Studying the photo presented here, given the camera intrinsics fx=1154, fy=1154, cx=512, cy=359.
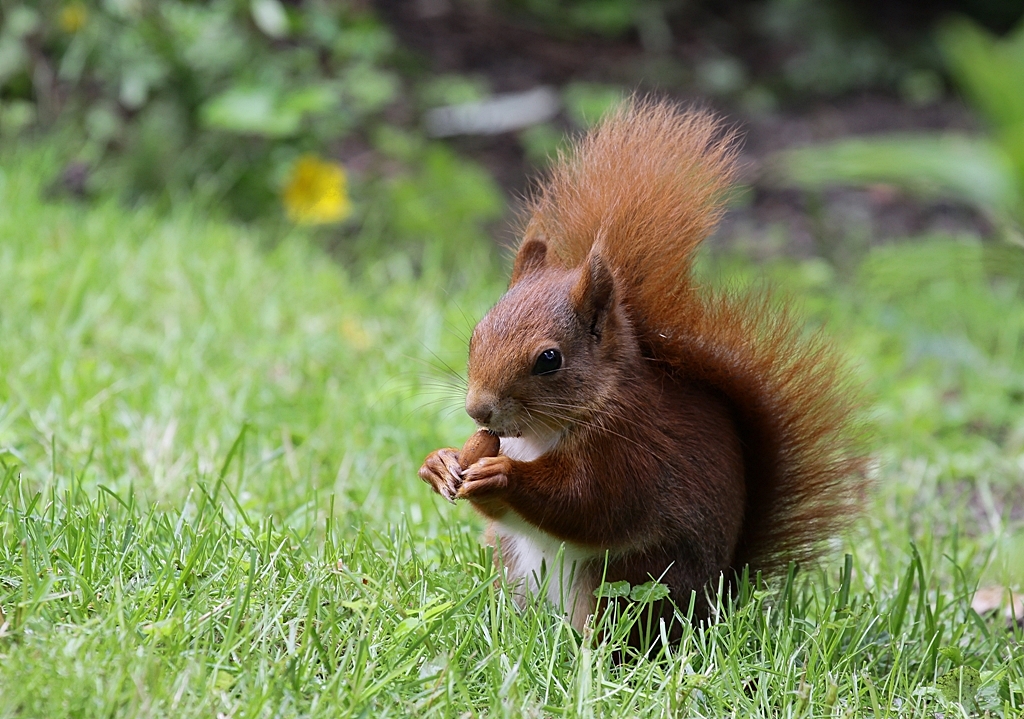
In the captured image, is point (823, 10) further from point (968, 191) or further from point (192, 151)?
point (192, 151)

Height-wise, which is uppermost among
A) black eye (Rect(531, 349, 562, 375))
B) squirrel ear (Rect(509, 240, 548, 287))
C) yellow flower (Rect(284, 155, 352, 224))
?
squirrel ear (Rect(509, 240, 548, 287))

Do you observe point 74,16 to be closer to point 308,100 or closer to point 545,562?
point 308,100

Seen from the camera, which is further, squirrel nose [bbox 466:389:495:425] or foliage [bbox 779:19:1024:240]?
foliage [bbox 779:19:1024:240]

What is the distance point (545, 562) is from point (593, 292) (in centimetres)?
46

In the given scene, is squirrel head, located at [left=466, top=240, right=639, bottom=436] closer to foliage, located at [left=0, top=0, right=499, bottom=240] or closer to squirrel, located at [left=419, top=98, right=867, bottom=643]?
squirrel, located at [left=419, top=98, right=867, bottom=643]

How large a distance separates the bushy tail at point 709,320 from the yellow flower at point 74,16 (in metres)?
3.24

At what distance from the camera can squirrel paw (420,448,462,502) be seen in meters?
1.82

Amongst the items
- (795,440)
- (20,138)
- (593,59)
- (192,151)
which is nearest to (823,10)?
(593,59)

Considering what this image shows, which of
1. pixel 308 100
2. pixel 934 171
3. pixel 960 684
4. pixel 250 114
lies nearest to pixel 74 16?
pixel 250 114

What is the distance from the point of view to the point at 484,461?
1.78 metres

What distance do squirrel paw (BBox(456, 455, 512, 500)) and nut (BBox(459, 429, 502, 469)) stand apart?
10cm

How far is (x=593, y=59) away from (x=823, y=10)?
4.75 ft

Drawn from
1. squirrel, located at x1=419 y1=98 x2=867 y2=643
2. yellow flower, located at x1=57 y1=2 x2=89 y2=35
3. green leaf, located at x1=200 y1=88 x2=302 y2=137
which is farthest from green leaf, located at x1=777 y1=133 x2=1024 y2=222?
yellow flower, located at x1=57 y1=2 x2=89 y2=35

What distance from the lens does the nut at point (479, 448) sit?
1877 millimetres
